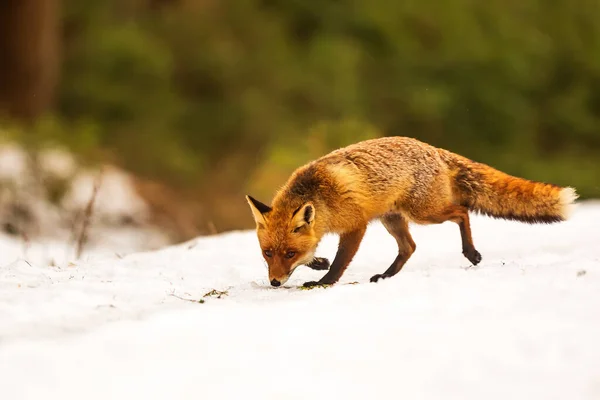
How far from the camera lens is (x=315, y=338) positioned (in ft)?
11.7

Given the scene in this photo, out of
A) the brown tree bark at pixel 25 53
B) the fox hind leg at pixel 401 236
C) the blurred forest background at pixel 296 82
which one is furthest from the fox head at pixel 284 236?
the brown tree bark at pixel 25 53

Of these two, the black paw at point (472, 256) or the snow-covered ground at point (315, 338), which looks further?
the black paw at point (472, 256)

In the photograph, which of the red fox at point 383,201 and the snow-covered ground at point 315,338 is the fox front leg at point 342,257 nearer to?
the red fox at point 383,201

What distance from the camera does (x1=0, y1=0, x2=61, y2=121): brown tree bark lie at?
1439cm

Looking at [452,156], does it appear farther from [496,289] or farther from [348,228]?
[496,289]

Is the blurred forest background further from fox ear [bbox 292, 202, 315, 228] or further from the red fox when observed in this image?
fox ear [bbox 292, 202, 315, 228]

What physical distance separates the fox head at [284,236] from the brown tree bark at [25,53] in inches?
404

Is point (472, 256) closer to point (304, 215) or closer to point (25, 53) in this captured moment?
point (304, 215)

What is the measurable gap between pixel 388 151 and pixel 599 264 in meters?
1.82

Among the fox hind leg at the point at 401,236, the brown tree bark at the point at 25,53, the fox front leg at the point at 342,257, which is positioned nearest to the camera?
the fox front leg at the point at 342,257

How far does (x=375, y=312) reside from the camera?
12.7ft

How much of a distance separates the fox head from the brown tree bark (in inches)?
404

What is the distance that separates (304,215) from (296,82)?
1245 cm

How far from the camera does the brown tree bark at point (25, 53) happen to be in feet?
47.2
